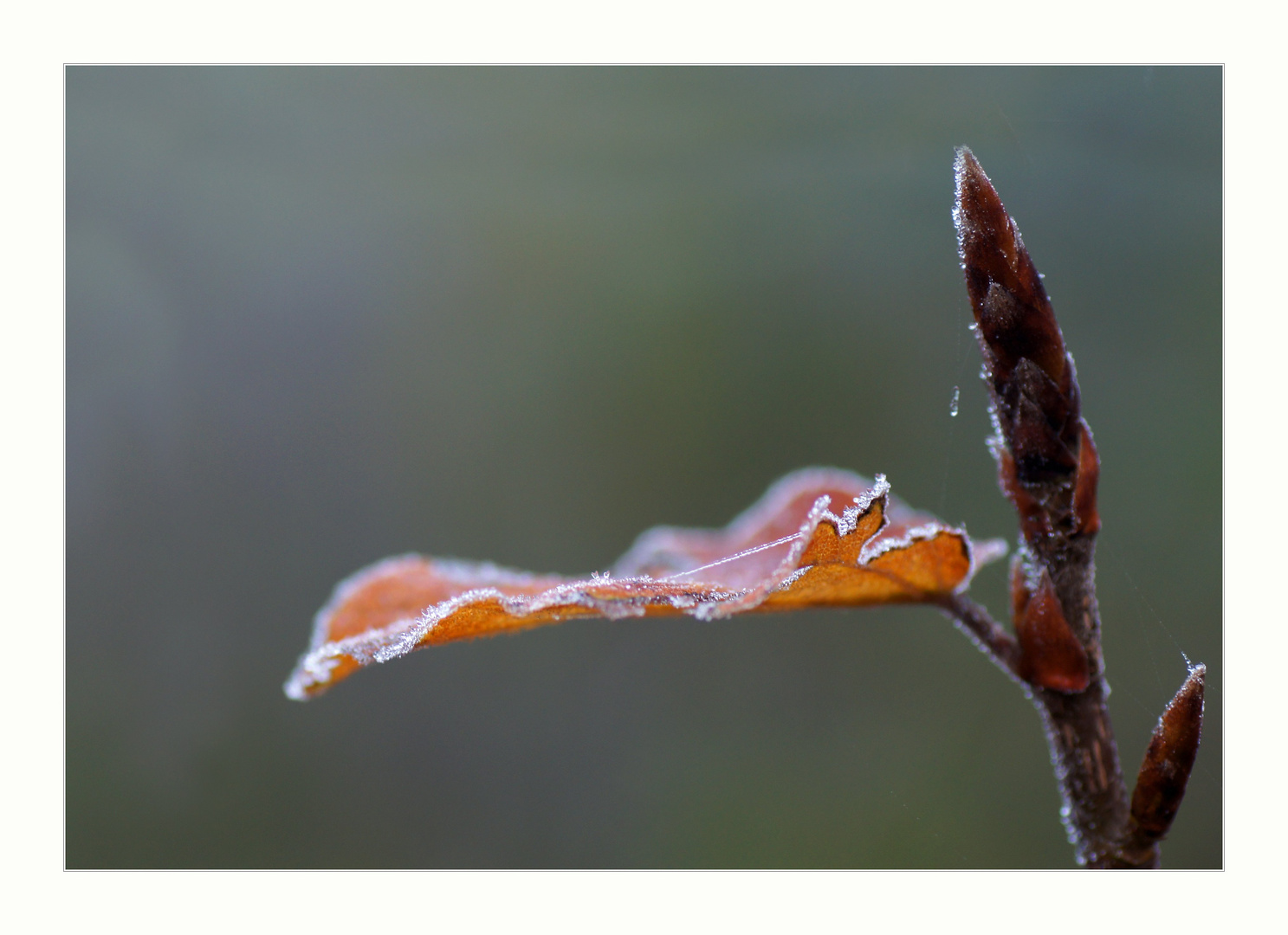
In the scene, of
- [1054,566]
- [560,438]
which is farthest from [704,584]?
[560,438]

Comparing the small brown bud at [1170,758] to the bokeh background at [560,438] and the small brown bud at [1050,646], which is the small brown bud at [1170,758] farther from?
the bokeh background at [560,438]

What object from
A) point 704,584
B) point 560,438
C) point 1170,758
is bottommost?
point 1170,758

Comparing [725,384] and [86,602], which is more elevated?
[725,384]

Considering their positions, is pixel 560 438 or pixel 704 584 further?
pixel 560 438

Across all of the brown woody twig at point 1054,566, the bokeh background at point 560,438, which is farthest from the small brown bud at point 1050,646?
the bokeh background at point 560,438

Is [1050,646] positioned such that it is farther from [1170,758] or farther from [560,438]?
[560,438]

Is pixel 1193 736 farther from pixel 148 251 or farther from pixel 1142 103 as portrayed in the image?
pixel 148 251

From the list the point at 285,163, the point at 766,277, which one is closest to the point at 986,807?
the point at 766,277
